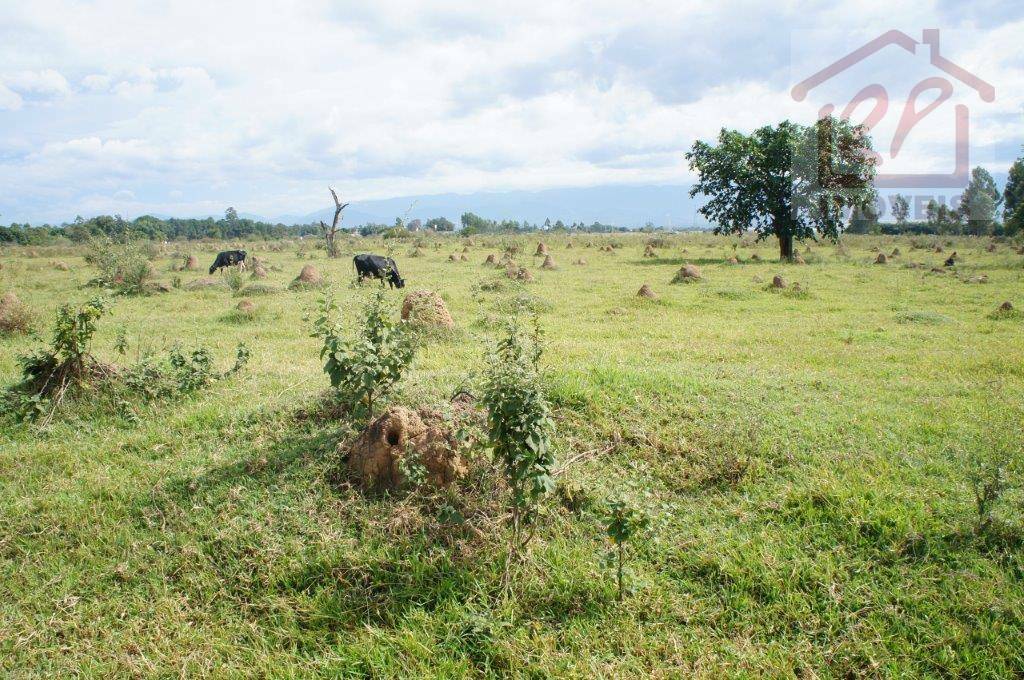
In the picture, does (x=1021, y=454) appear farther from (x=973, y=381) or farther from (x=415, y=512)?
(x=415, y=512)

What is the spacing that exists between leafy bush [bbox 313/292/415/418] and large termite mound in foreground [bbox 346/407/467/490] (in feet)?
1.33

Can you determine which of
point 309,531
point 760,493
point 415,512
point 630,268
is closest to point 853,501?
point 760,493

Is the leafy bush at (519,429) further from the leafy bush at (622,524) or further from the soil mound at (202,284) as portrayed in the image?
the soil mound at (202,284)

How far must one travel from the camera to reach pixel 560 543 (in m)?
3.90

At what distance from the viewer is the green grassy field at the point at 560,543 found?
10.4 feet

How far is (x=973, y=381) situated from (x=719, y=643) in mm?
5505

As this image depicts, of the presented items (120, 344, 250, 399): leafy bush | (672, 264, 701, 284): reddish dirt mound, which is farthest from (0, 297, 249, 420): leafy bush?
(672, 264, 701, 284): reddish dirt mound

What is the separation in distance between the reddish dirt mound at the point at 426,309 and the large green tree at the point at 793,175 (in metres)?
20.3

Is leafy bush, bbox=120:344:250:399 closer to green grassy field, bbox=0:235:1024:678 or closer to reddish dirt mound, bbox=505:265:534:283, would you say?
green grassy field, bbox=0:235:1024:678

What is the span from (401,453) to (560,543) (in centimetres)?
130

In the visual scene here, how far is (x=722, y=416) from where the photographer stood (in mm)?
5145

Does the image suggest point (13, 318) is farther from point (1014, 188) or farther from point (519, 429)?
point (1014, 188)

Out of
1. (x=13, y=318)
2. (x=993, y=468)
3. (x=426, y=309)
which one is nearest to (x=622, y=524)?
(x=993, y=468)

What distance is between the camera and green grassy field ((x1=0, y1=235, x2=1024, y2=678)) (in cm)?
316
